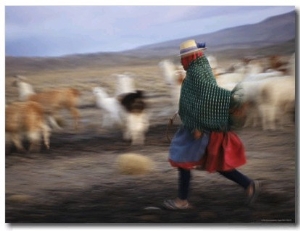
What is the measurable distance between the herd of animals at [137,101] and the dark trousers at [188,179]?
1.14 ft

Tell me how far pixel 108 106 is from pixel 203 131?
2.19ft

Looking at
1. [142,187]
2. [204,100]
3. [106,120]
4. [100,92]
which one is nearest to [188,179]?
[142,187]

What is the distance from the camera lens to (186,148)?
512 centimetres

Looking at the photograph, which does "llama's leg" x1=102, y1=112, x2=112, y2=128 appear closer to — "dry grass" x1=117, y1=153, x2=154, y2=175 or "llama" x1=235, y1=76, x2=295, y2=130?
"dry grass" x1=117, y1=153, x2=154, y2=175

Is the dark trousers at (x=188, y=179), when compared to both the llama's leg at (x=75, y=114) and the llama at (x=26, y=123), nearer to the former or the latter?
the llama's leg at (x=75, y=114)

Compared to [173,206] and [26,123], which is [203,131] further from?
[26,123]

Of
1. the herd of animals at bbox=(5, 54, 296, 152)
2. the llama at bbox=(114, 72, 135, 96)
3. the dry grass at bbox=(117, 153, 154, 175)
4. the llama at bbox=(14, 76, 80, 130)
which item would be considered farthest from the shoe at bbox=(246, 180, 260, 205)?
the llama at bbox=(14, 76, 80, 130)

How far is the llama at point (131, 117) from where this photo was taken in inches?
205

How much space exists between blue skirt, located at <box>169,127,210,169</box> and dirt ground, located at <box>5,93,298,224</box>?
0.06 meters

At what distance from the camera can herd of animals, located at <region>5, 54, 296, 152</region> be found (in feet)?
17.0

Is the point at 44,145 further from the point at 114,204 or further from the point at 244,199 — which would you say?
the point at 244,199

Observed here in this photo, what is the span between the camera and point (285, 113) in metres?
5.18

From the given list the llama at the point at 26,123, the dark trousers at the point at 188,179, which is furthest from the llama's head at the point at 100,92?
the dark trousers at the point at 188,179

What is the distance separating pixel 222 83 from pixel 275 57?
15.9 inches
